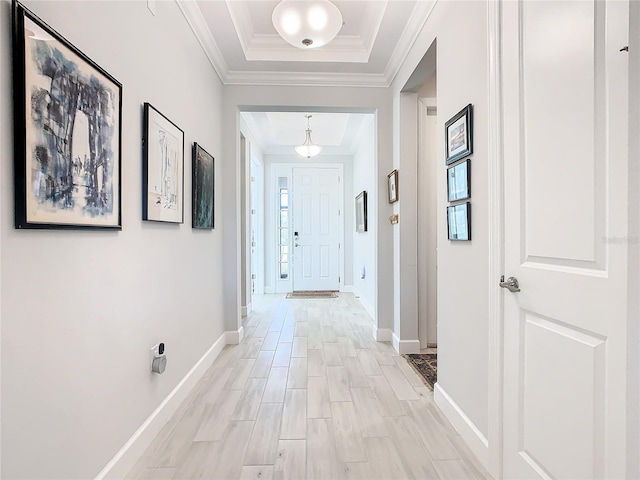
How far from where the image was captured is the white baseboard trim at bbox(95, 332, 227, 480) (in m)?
1.33

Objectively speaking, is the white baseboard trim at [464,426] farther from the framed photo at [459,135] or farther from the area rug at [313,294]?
the area rug at [313,294]

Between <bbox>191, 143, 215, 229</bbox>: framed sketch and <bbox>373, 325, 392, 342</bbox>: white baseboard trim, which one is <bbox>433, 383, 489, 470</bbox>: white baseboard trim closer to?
<bbox>373, 325, 392, 342</bbox>: white baseboard trim

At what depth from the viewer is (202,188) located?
2.44 metres

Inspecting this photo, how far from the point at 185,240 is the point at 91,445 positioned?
1219 mm

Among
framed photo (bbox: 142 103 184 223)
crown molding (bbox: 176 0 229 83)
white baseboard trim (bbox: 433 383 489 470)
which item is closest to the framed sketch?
framed photo (bbox: 142 103 184 223)

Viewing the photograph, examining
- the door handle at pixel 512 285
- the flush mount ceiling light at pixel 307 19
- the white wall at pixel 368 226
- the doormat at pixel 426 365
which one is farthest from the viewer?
the white wall at pixel 368 226

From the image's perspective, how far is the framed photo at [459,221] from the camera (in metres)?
1.60

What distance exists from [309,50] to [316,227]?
138 inches

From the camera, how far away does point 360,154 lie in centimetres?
519

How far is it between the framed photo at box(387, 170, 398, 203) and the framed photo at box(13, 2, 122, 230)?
223 centimetres

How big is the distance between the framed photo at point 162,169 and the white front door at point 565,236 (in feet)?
5.47

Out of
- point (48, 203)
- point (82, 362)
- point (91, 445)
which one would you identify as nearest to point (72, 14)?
point (48, 203)

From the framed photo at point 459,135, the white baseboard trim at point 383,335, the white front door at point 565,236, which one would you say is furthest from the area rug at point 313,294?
the white front door at point 565,236

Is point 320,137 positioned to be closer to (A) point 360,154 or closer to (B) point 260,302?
(A) point 360,154
